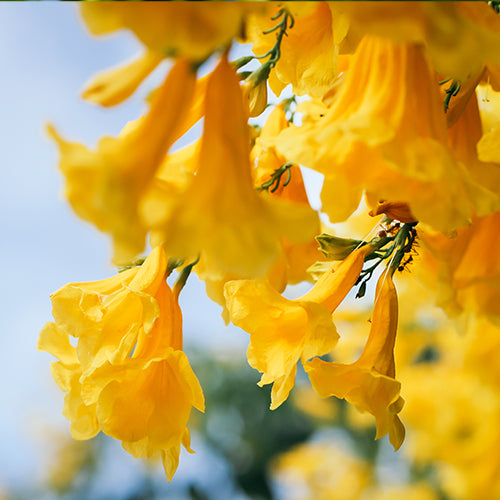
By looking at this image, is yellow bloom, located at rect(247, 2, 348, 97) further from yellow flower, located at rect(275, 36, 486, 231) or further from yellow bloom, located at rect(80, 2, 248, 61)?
yellow bloom, located at rect(80, 2, 248, 61)

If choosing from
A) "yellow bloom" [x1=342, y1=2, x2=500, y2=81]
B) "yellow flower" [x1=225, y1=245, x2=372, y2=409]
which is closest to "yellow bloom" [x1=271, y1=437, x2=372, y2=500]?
"yellow flower" [x1=225, y1=245, x2=372, y2=409]

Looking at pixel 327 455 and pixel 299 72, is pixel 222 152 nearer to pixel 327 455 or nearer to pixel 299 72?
pixel 299 72

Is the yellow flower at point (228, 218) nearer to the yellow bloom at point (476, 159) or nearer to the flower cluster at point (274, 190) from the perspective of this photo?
the flower cluster at point (274, 190)

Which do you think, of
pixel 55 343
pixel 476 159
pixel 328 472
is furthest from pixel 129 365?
pixel 328 472

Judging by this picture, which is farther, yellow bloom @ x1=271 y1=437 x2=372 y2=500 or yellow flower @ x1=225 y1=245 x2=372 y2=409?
yellow bloom @ x1=271 y1=437 x2=372 y2=500

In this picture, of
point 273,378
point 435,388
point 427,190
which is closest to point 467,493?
point 435,388

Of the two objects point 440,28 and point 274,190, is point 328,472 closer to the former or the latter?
point 274,190

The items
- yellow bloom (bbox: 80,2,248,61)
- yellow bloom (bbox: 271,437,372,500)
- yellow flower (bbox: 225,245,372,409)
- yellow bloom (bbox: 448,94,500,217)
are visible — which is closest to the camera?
yellow bloom (bbox: 80,2,248,61)
